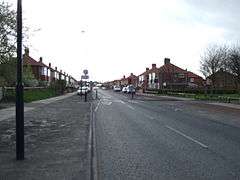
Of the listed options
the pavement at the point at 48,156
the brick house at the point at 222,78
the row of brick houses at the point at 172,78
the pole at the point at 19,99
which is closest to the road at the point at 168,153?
the pavement at the point at 48,156

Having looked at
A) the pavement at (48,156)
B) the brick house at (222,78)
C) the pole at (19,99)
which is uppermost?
the brick house at (222,78)

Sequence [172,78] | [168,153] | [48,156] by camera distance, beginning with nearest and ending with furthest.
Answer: [48,156] < [168,153] < [172,78]

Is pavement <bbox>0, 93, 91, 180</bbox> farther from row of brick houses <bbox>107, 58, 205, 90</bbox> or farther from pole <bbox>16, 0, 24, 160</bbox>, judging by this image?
row of brick houses <bbox>107, 58, 205, 90</bbox>

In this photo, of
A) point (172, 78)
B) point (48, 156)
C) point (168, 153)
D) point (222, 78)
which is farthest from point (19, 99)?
point (172, 78)

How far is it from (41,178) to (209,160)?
13.0ft

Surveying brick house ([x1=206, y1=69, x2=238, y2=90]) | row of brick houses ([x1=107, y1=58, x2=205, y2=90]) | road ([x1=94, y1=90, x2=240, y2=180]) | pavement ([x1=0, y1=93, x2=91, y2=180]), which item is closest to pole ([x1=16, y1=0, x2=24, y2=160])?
pavement ([x1=0, y1=93, x2=91, y2=180])

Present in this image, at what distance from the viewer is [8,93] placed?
42.6m

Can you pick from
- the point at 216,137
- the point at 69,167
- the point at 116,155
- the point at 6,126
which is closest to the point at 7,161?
the point at 69,167

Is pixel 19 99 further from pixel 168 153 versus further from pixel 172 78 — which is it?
pixel 172 78

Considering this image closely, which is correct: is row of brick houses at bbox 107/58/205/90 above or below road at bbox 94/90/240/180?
above

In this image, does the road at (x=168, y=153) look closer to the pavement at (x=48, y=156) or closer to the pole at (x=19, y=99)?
the pavement at (x=48, y=156)

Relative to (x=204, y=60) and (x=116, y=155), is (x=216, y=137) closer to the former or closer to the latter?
(x=116, y=155)

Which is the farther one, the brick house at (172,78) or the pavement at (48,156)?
the brick house at (172,78)

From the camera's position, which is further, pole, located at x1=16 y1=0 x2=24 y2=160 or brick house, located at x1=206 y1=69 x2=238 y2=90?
brick house, located at x1=206 y1=69 x2=238 y2=90
